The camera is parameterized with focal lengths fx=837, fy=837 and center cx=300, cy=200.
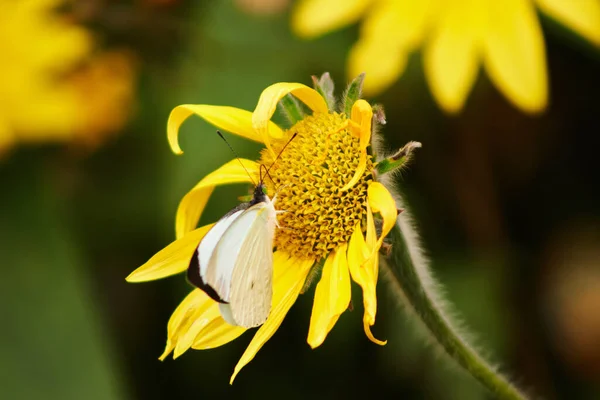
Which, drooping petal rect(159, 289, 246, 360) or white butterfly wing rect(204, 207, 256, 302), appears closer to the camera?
white butterfly wing rect(204, 207, 256, 302)

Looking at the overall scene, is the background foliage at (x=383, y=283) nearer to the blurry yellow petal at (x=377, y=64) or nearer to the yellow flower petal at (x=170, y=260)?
the blurry yellow petal at (x=377, y=64)

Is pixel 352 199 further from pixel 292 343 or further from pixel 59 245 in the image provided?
pixel 59 245

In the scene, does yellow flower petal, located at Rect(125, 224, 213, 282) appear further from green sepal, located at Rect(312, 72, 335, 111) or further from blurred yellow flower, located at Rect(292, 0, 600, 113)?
blurred yellow flower, located at Rect(292, 0, 600, 113)

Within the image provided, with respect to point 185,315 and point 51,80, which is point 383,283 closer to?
point 185,315

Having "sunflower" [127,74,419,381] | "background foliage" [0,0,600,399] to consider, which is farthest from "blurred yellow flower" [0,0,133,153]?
"sunflower" [127,74,419,381]

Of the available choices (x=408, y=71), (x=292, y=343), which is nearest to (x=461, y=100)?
(x=408, y=71)

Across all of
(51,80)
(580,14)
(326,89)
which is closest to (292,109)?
(326,89)
